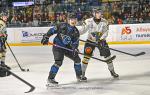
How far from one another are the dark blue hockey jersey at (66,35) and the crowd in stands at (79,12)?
26.1 ft

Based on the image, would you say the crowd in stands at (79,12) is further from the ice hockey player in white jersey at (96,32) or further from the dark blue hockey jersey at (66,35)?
the dark blue hockey jersey at (66,35)

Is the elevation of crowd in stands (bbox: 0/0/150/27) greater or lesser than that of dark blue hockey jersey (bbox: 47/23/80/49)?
lesser

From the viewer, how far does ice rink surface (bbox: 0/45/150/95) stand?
688 centimetres

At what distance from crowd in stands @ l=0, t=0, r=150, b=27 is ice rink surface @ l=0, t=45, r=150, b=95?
3.84 m

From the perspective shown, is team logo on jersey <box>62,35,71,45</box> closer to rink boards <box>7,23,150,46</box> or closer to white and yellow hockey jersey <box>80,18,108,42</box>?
white and yellow hockey jersey <box>80,18,108,42</box>

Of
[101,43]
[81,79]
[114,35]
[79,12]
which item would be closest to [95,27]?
[101,43]

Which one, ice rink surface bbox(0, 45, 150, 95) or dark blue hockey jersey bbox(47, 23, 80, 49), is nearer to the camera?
ice rink surface bbox(0, 45, 150, 95)

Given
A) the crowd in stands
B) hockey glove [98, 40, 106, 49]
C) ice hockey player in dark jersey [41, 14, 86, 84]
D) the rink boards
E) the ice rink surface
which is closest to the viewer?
the ice rink surface

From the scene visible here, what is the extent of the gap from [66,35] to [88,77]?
4.67ft

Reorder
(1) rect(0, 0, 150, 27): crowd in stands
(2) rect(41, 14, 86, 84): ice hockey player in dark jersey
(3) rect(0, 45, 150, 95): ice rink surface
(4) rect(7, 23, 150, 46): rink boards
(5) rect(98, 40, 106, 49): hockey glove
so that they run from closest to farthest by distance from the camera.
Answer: (3) rect(0, 45, 150, 95): ice rink surface, (2) rect(41, 14, 86, 84): ice hockey player in dark jersey, (5) rect(98, 40, 106, 49): hockey glove, (4) rect(7, 23, 150, 46): rink boards, (1) rect(0, 0, 150, 27): crowd in stands

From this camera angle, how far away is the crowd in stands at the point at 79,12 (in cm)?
1534

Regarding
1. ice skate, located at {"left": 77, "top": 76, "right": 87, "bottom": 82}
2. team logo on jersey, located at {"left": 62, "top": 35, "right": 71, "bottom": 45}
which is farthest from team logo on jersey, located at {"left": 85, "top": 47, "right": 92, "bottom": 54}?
team logo on jersey, located at {"left": 62, "top": 35, "right": 71, "bottom": 45}

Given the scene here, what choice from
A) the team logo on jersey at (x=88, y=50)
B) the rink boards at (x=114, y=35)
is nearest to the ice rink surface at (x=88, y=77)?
the team logo on jersey at (x=88, y=50)

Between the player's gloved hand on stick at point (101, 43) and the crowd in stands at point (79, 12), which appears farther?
the crowd in stands at point (79, 12)
